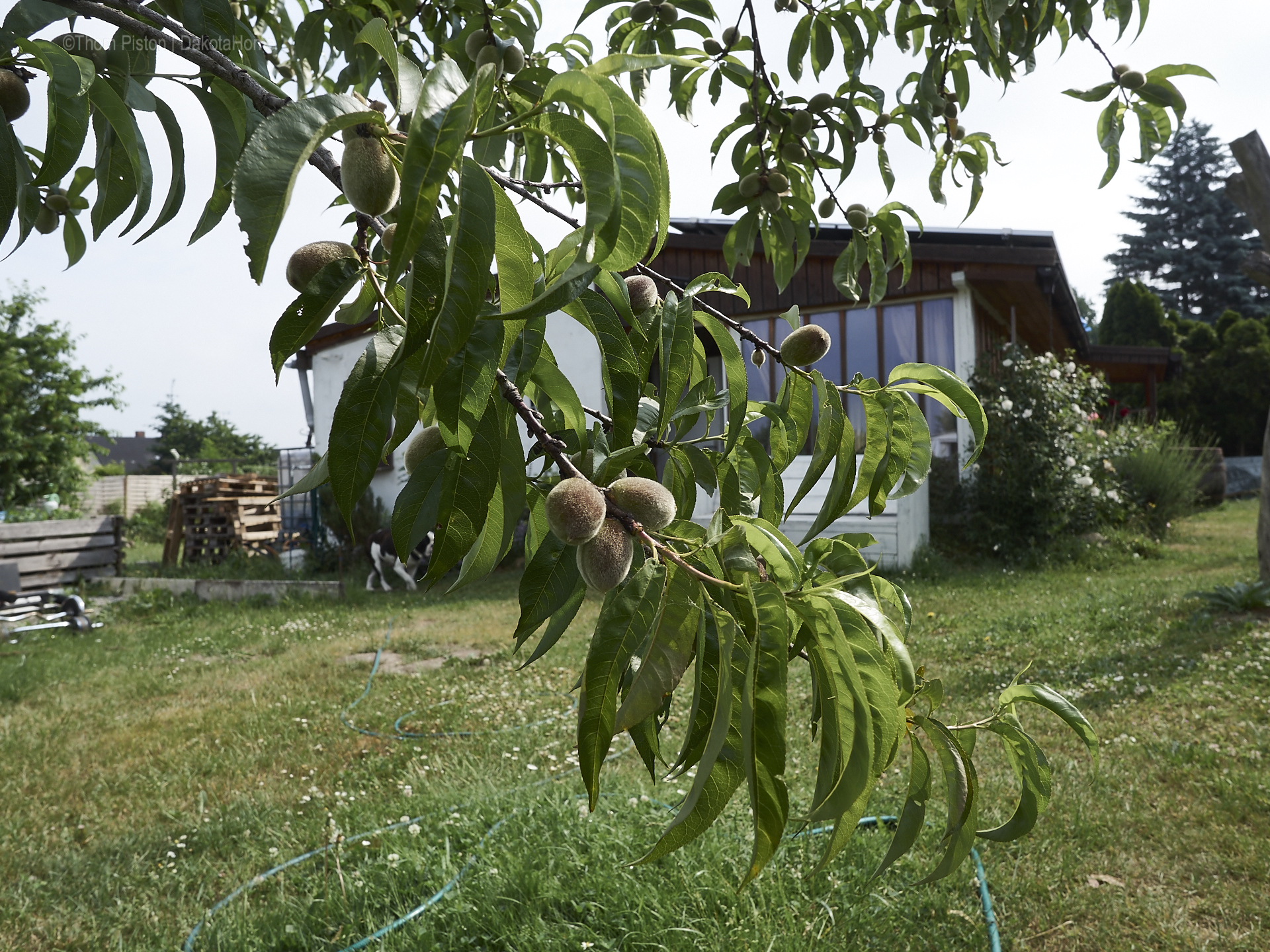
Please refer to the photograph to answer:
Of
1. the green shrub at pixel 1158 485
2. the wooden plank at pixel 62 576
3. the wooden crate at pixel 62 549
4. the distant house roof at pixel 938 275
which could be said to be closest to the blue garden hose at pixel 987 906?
the distant house roof at pixel 938 275

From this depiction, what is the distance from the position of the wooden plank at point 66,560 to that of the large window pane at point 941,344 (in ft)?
31.4

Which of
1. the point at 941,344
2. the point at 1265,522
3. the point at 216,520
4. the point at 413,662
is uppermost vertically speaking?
the point at 941,344

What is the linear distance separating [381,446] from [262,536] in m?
12.4

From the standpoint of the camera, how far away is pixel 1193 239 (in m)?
29.3

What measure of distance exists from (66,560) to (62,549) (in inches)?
5.0

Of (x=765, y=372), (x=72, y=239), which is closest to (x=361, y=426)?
(x=72, y=239)

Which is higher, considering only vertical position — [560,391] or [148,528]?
[560,391]

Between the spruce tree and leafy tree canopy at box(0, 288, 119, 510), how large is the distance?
32.6 meters

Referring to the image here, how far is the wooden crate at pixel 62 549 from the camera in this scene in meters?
8.42

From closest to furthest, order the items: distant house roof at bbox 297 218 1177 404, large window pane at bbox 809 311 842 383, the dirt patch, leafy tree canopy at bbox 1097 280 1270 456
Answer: the dirt patch
distant house roof at bbox 297 218 1177 404
large window pane at bbox 809 311 842 383
leafy tree canopy at bbox 1097 280 1270 456

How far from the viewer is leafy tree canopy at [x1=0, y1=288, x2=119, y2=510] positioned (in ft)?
38.1

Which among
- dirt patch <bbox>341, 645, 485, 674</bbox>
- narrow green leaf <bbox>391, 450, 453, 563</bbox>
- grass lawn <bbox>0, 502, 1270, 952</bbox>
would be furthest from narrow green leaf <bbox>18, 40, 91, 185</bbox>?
dirt patch <bbox>341, 645, 485, 674</bbox>

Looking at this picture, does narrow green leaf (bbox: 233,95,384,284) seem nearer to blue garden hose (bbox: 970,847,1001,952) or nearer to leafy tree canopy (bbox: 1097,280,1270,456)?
blue garden hose (bbox: 970,847,1001,952)

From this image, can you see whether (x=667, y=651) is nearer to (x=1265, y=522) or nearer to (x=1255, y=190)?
(x=1255, y=190)
